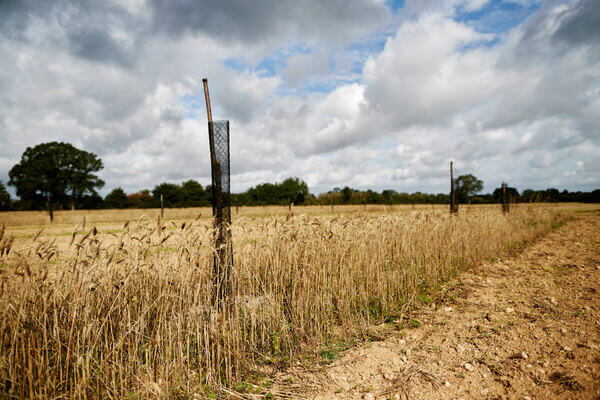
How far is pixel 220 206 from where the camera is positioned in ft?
11.2

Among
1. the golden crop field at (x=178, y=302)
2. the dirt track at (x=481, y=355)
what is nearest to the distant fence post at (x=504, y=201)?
the dirt track at (x=481, y=355)

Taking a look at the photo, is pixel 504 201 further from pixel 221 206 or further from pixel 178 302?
pixel 178 302

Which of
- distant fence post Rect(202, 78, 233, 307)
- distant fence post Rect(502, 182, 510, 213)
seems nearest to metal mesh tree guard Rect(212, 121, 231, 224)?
distant fence post Rect(202, 78, 233, 307)

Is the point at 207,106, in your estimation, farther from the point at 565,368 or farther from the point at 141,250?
the point at 565,368

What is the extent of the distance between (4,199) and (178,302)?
202 ft

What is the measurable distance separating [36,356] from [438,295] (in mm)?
5676

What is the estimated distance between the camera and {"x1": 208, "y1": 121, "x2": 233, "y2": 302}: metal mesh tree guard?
3.28 meters

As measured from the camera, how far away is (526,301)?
4.71 meters

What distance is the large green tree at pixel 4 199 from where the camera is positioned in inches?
1690

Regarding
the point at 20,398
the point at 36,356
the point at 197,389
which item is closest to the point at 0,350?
the point at 36,356

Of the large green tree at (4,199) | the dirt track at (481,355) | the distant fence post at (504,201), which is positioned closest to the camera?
the dirt track at (481,355)

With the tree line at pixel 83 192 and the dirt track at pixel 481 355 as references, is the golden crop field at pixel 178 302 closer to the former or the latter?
the dirt track at pixel 481 355

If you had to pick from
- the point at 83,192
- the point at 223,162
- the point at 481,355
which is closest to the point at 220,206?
the point at 223,162

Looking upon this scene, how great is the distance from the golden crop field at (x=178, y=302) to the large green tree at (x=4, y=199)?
58.4m
